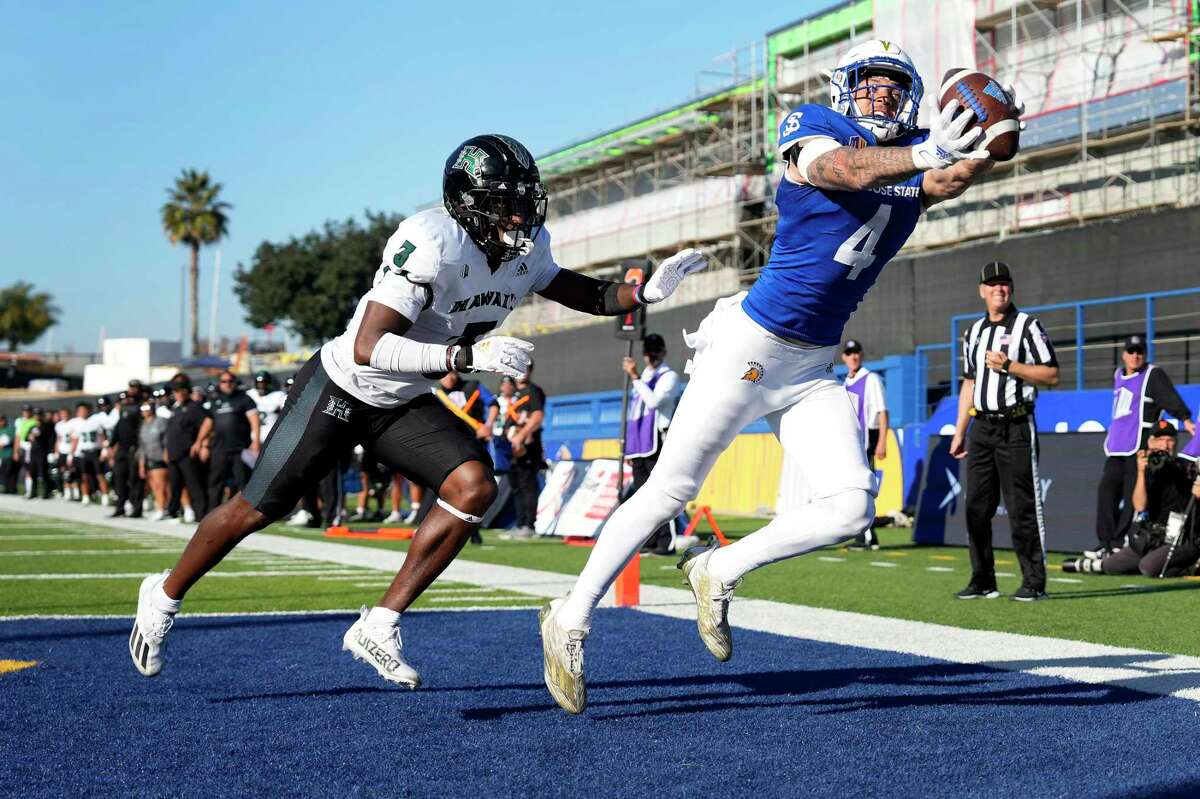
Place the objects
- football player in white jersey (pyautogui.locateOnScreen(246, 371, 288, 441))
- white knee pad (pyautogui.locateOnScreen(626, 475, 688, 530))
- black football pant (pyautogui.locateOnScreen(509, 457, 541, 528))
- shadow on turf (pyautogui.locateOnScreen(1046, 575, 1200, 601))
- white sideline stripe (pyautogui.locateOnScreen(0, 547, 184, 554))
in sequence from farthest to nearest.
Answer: football player in white jersey (pyautogui.locateOnScreen(246, 371, 288, 441)) < black football pant (pyautogui.locateOnScreen(509, 457, 541, 528)) < white sideline stripe (pyautogui.locateOnScreen(0, 547, 184, 554)) < shadow on turf (pyautogui.locateOnScreen(1046, 575, 1200, 601)) < white knee pad (pyautogui.locateOnScreen(626, 475, 688, 530))

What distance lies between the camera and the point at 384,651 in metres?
4.76

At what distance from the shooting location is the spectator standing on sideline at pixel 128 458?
2045cm

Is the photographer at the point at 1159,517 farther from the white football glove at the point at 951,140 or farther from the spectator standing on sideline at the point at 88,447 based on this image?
the spectator standing on sideline at the point at 88,447

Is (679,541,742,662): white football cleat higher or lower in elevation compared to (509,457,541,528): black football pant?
lower

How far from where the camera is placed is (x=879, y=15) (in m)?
33.8

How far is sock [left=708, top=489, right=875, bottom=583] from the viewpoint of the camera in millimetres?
4609

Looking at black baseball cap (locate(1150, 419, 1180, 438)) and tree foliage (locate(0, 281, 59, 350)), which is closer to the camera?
black baseball cap (locate(1150, 419, 1180, 438))

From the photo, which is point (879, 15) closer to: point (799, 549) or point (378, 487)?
point (378, 487)

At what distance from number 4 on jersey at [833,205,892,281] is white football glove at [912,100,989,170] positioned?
78cm

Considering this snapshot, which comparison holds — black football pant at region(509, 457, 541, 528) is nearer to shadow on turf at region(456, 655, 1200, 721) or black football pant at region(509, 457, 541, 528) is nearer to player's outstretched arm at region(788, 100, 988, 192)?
shadow on turf at region(456, 655, 1200, 721)

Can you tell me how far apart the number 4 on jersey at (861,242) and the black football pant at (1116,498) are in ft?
25.1

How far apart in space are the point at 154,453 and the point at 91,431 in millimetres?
7536

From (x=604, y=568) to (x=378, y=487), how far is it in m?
17.6

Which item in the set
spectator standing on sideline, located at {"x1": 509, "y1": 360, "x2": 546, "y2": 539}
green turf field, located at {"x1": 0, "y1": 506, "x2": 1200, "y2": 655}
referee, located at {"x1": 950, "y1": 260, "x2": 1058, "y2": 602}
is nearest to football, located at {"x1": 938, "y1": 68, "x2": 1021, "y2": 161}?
green turf field, located at {"x1": 0, "y1": 506, "x2": 1200, "y2": 655}
